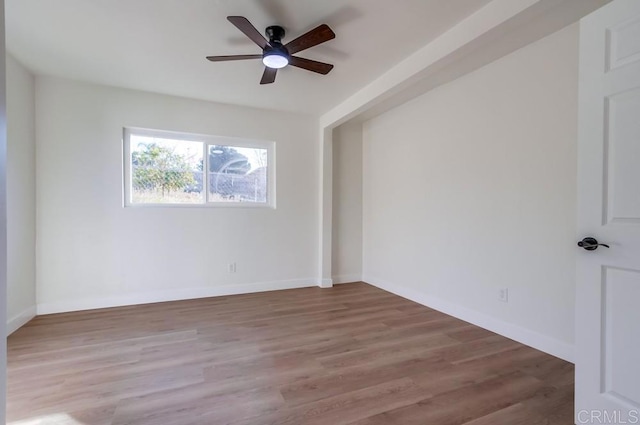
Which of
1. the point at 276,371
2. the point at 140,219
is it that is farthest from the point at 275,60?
the point at 140,219

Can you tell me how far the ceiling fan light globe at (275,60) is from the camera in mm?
2324

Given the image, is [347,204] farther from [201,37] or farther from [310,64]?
[201,37]

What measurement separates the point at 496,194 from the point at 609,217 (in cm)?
138

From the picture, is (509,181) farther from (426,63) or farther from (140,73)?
(140,73)

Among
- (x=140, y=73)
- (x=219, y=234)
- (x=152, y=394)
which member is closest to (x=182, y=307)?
(x=219, y=234)

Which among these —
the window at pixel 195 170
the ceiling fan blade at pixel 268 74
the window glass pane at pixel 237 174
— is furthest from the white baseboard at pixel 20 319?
the ceiling fan blade at pixel 268 74

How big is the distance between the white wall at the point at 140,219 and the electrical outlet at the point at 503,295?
8.42 ft

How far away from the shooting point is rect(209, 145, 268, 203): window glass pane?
4039 millimetres

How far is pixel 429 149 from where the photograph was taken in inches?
140

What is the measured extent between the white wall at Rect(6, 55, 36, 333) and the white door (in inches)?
172

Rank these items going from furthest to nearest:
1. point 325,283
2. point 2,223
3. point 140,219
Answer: point 325,283, point 140,219, point 2,223

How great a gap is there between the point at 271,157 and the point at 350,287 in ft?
7.47

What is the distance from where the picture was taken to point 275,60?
238 centimetres

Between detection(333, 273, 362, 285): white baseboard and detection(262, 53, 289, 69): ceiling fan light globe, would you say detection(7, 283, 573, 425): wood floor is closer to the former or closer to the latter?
detection(333, 273, 362, 285): white baseboard
